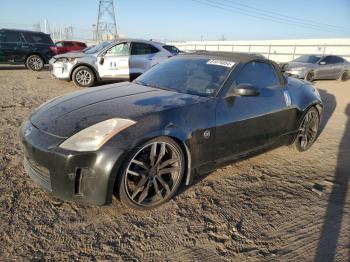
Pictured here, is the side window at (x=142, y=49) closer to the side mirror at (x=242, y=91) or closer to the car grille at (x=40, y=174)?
the side mirror at (x=242, y=91)

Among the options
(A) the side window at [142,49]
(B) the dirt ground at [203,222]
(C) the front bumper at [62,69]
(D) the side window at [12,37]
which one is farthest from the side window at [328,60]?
(D) the side window at [12,37]

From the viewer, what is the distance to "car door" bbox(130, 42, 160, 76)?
9.67m

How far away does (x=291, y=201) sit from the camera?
10.7 feet

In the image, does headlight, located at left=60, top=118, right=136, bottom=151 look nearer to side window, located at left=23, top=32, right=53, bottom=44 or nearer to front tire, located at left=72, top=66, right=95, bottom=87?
front tire, located at left=72, top=66, right=95, bottom=87

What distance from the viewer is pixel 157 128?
2748mm

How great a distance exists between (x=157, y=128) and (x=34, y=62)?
13847 millimetres

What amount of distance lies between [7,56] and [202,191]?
1378cm

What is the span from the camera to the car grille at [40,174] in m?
2.66

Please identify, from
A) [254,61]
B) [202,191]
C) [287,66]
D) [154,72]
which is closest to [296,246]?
[202,191]

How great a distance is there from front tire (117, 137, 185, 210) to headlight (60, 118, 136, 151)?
254 millimetres

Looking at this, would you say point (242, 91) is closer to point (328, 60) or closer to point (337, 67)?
point (328, 60)

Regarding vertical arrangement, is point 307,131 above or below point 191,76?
below

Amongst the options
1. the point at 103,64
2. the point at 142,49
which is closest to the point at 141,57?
the point at 142,49

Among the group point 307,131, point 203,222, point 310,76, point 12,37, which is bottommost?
point 203,222
